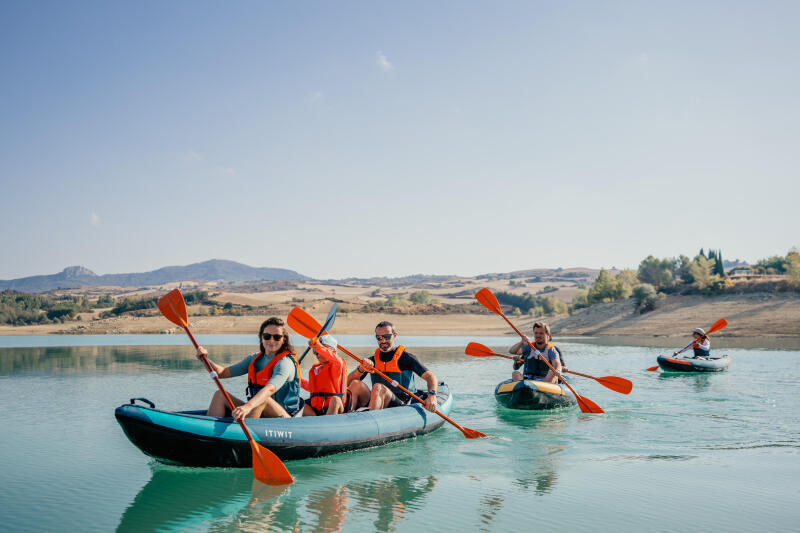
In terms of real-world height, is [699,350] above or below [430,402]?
below

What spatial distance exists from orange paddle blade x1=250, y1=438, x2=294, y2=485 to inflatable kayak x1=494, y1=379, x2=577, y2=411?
5.43 metres

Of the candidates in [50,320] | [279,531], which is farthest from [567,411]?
[50,320]

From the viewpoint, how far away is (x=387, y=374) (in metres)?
8.93

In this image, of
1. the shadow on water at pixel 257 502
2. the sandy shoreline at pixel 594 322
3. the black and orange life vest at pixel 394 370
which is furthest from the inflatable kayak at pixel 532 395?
the sandy shoreline at pixel 594 322

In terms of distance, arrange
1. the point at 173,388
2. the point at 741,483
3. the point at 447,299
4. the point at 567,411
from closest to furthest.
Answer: the point at 741,483
the point at 567,411
the point at 173,388
the point at 447,299

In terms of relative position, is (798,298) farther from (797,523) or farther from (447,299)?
(447,299)

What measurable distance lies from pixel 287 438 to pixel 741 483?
5.01 m

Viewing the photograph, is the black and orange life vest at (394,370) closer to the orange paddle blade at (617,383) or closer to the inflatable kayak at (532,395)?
the inflatable kayak at (532,395)

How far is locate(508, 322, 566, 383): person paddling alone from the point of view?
11.2 m

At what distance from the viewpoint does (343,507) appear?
580 centimetres

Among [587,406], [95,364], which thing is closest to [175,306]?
[587,406]

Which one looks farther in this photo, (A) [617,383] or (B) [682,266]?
(B) [682,266]

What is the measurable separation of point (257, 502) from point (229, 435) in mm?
812

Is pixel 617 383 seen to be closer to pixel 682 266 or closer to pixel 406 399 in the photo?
pixel 406 399
